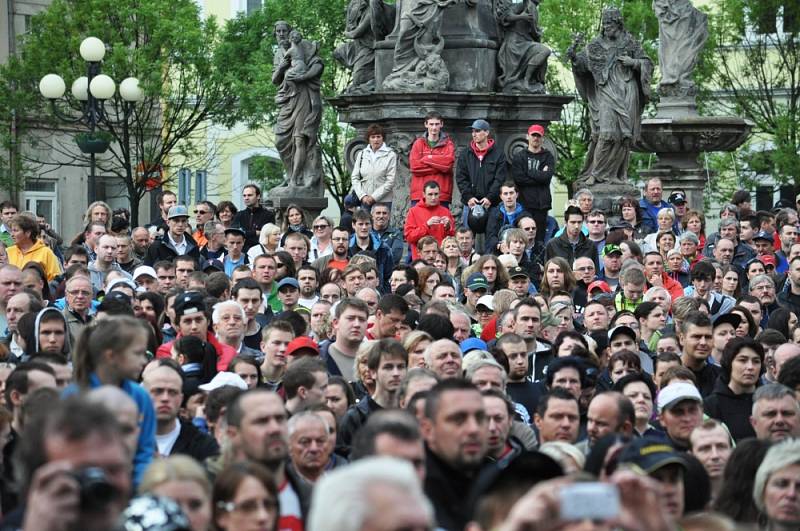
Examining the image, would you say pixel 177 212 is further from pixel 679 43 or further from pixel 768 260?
pixel 679 43

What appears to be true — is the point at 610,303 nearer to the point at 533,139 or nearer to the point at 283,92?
the point at 533,139

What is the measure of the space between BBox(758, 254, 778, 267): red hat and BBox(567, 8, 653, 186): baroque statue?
197 inches

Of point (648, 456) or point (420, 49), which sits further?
point (420, 49)

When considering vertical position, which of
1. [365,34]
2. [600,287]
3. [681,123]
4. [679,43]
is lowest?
[600,287]

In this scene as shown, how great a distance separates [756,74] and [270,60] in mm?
11313

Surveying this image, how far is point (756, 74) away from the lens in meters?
47.3

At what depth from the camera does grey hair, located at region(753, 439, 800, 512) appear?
9.22 metres

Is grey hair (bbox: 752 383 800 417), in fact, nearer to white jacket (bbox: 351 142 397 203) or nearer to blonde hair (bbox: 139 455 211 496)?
blonde hair (bbox: 139 455 211 496)

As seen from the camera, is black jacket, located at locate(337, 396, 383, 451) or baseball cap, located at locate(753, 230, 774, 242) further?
baseball cap, located at locate(753, 230, 774, 242)

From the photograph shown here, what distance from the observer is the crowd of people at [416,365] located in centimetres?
684

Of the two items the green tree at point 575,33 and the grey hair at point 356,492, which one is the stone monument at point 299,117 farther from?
the grey hair at point 356,492

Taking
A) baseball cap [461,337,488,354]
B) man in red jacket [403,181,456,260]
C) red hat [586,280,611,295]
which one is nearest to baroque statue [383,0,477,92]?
man in red jacket [403,181,456,260]

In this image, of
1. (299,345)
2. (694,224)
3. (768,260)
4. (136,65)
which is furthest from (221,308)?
(136,65)

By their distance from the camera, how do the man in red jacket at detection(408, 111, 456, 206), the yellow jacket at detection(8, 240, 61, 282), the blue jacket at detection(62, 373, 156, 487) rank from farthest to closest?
the man in red jacket at detection(408, 111, 456, 206) → the yellow jacket at detection(8, 240, 61, 282) → the blue jacket at detection(62, 373, 156, 487)
